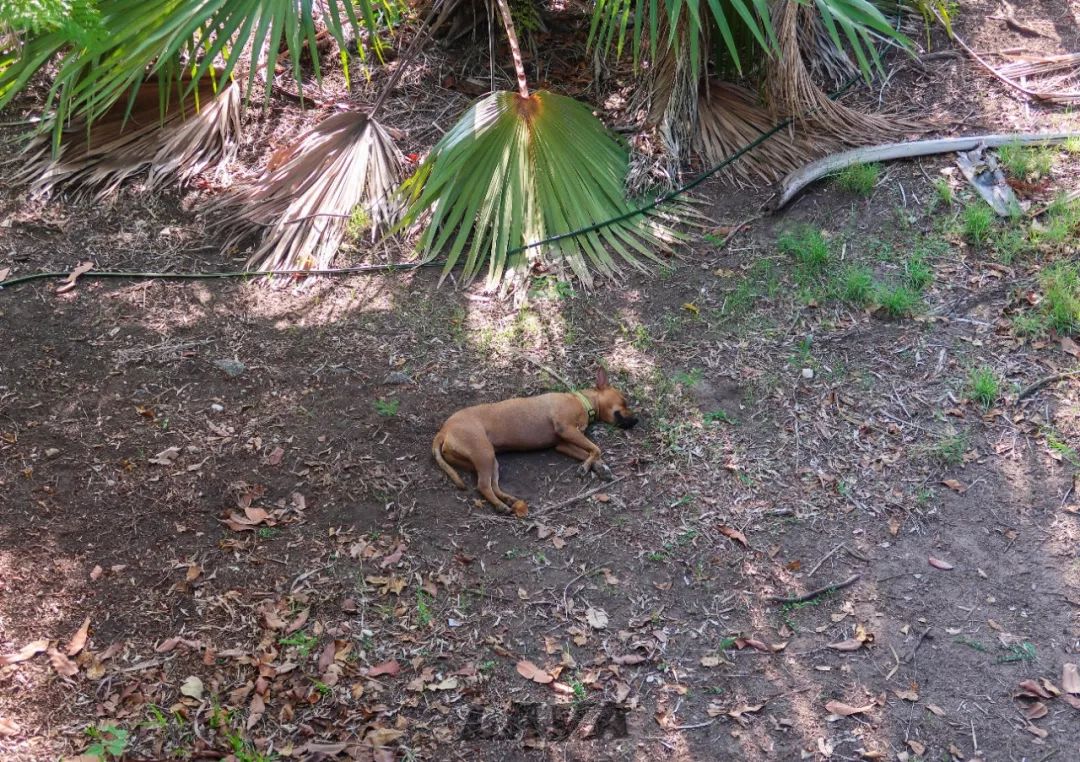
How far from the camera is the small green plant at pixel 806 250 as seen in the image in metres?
6.00

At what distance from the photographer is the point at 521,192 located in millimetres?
5953

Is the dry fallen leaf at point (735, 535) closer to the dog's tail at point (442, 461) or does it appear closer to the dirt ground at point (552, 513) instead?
the dirt ground at point (552, 513)

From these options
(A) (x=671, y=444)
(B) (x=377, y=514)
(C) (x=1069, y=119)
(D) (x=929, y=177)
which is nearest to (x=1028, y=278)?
(D) (x=929, y=177)

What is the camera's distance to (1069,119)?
660 centimetres

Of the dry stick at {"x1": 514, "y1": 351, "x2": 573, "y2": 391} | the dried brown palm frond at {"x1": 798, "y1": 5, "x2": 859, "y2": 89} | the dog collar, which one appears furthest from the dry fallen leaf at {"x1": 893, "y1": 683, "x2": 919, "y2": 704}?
the dried brown palm frond at {"x1": 798, "y1": 5, "x2": 859, "y2": 89}

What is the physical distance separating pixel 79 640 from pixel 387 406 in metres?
1.94

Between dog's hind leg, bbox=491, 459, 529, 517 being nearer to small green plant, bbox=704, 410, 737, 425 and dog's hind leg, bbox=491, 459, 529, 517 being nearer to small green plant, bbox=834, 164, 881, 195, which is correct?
small green plant, bbox=704, 410, 737, 425

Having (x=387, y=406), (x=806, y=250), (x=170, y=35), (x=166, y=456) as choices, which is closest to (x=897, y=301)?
(x=806, y=250)

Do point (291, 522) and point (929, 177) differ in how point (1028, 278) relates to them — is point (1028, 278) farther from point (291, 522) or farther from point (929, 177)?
point (291, 522)

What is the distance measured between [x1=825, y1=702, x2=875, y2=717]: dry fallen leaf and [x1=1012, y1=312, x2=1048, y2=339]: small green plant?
2643 mm

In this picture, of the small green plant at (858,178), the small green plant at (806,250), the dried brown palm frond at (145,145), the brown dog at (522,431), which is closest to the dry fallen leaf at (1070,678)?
the brown dog at (522,431)

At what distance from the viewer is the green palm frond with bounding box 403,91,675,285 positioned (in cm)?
598

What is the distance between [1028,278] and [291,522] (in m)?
4.53

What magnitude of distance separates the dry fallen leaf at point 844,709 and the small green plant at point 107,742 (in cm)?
287
